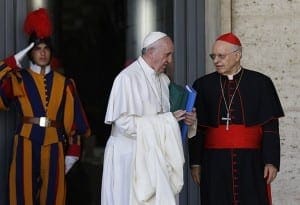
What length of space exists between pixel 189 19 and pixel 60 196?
162 centimetres

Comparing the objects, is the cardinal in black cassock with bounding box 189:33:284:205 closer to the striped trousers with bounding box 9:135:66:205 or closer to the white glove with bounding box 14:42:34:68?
the striped trousers with bounding box 9:135:66:205

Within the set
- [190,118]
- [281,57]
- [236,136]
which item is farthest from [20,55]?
[281,57]

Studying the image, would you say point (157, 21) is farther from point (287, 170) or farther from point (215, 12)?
point (287, 170)

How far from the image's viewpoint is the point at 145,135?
4.98m

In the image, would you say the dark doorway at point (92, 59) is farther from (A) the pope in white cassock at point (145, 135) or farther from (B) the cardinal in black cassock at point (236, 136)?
(B) the cardinal in black cassock at point (236, 136)

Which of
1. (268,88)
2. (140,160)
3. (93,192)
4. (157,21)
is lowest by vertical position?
(93,192)

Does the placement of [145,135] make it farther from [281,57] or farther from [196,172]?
[281,57]

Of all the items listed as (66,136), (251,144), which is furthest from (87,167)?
(251,144)

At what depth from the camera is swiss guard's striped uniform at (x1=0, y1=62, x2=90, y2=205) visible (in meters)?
5.58

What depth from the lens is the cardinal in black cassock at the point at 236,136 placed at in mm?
5336

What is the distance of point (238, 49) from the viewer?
536 centimetres

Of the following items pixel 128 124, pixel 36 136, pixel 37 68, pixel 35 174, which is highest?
pixel 37 68

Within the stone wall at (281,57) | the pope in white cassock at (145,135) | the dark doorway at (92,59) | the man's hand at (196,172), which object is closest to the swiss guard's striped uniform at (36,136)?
the pope in white cassock at (145,135)

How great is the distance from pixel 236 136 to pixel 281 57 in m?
1.11
